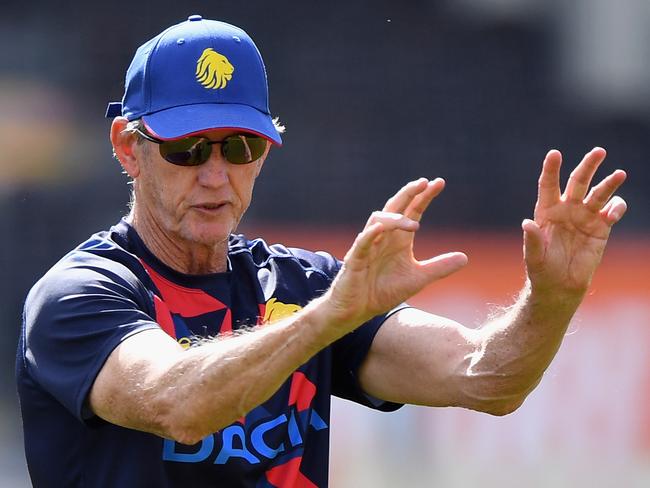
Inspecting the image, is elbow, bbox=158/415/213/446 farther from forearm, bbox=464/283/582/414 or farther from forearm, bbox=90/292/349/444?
forearm, bbox=464/283/582/414

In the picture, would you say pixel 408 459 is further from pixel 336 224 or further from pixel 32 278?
pixel 32 278

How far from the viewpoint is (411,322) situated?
2.99 metres

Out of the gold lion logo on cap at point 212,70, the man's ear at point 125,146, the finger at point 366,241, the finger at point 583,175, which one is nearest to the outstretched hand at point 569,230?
the finger at point 583,175

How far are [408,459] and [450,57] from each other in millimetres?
2061

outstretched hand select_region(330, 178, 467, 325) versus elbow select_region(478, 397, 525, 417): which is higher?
outstretched hand select_region(330, 178, 467, 325)

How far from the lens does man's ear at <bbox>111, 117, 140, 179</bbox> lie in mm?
3045

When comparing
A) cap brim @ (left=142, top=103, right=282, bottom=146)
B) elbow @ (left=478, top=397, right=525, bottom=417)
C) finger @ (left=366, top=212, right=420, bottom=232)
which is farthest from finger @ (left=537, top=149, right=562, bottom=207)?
cap brim @ (left=142, top=103, right=282, bottom=146)

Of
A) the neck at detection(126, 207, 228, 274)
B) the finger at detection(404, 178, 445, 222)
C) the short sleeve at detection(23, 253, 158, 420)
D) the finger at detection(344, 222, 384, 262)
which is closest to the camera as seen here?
the finger at detection(344, 222, 384, 262)

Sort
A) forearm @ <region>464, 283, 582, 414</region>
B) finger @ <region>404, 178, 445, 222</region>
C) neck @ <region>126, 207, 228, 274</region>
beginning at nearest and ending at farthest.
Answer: finger @ <region>404, 178, 445, 222</region> → forearm @ <region>464, 283, 582, 414</region> → neck @ <region>126, 207, 228, 274</region>

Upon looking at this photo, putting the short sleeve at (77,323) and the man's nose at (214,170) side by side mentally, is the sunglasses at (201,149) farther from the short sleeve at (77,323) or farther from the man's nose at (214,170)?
the short sleeve at (77,323)

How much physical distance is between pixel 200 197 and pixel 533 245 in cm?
81

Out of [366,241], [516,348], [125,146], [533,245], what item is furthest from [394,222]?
[125,146]

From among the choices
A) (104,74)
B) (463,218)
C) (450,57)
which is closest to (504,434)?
(463,218)

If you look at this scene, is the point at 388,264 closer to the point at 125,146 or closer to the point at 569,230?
the point at 569,230
